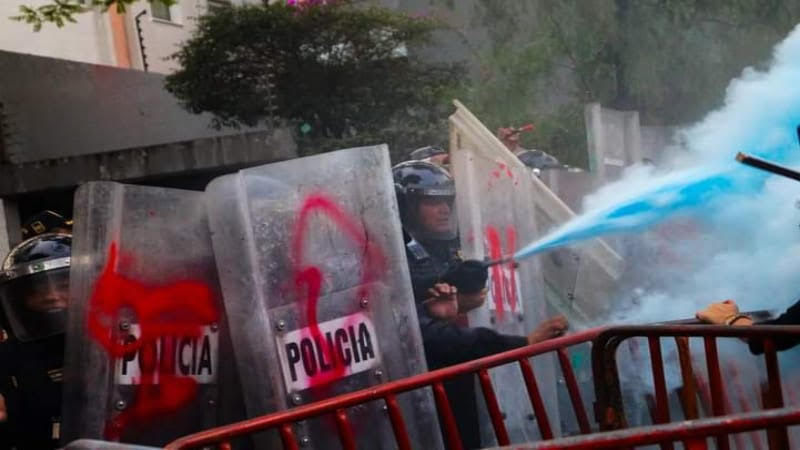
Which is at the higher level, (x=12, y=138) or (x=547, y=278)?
(x=12, y=138)

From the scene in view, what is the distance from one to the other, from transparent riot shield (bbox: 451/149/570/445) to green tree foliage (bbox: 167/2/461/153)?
1260 millimetres

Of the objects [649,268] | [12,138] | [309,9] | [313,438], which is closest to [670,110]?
[649,268]

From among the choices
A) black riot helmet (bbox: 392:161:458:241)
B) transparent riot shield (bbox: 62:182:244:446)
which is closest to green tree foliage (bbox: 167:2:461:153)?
black riot helmet (bbox: 392:161:458:241)

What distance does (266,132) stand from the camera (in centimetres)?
772

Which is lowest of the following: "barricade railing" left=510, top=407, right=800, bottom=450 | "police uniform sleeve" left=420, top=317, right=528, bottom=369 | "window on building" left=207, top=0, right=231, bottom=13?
"police uniform sleeve" left=420, top=317, right=528, bottom=369

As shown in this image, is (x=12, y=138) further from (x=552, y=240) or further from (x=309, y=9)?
(x=552, y=240)

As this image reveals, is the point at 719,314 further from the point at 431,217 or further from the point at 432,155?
the point at 432,155

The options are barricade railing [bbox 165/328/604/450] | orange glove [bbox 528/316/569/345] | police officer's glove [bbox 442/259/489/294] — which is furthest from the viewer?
police officer's glove [bbox 442/259/489/294]

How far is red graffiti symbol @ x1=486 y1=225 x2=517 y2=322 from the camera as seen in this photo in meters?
5.30

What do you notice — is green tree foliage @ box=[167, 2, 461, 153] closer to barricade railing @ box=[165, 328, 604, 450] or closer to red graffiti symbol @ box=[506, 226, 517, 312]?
red graffiti symbol @ box=[506, 226, 517, 312]

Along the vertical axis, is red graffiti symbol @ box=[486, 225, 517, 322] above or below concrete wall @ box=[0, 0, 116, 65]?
below

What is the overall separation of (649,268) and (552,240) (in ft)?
2.62

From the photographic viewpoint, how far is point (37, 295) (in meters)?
4.34

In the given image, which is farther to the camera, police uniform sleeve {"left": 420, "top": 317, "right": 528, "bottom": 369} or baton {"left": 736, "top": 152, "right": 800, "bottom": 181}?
police uniform sleeve {"left": 420, "top": 317, "right": 528, "bottom": 369}
